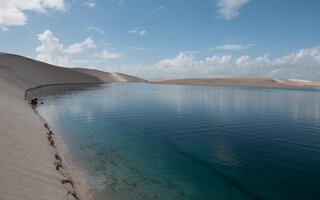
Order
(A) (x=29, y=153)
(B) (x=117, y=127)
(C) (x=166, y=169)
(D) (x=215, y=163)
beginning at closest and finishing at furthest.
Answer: (A) (x=29, y=153) < (C) (x=166, y=169) < (D) (x=215, y=163) < (B) (x=117, y=127)

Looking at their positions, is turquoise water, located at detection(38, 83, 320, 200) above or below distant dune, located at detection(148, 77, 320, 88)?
below

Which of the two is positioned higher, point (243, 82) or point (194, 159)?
point (243, 82)

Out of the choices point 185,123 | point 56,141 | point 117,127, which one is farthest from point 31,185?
point 185,123

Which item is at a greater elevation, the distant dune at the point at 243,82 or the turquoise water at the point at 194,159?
the distant dune at the point at 243,82

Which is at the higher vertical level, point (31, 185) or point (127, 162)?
point (31, 185)

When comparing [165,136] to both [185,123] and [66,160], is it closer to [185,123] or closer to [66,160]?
[185,123]

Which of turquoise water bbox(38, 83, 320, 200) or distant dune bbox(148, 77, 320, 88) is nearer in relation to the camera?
turquoise water bbox(38, 83, 320, 200)

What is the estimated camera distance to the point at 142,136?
12.8 meters

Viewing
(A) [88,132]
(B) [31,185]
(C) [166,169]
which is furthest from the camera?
(A) [88,132]

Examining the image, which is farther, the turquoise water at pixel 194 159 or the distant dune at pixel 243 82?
the distant dune at pixel 243 82

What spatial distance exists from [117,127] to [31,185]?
9779 millimetres

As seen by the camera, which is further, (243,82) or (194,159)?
(243,82)

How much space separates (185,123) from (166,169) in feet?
27.7

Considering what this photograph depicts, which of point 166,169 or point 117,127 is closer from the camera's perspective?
point 166,169
